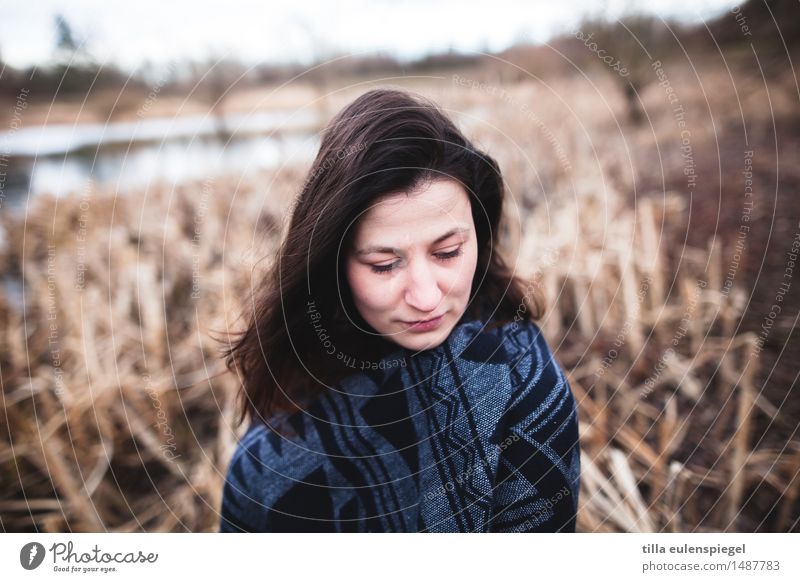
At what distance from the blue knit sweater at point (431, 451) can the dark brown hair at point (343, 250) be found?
0.16 ft

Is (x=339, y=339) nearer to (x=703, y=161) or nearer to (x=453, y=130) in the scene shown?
(x=453, y=130)

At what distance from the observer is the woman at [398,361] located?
1.96 feet

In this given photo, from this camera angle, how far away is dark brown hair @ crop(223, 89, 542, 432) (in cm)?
59

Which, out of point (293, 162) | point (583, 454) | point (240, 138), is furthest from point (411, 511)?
point (240, 138)

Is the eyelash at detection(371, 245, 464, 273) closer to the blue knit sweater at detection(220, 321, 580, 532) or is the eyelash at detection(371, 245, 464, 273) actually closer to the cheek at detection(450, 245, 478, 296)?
the cheek at detection(450, 245, 478, 296)

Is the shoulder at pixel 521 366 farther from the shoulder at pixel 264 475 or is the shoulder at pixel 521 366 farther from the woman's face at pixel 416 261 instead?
the shoulder at pixel 264 475

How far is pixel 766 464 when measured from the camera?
1047 millimetres

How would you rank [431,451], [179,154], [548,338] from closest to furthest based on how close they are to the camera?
[431,451]
[548,338]
[179,154]

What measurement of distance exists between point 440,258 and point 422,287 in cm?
4

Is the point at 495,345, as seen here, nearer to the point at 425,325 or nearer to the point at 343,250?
the point at 425,325

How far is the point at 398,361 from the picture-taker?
2.31 feet
